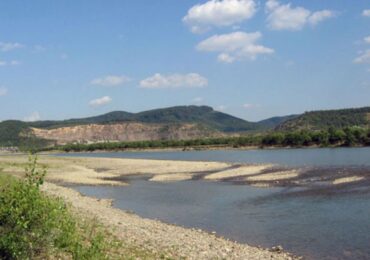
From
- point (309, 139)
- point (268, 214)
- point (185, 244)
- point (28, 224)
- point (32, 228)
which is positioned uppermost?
point (309, 139)

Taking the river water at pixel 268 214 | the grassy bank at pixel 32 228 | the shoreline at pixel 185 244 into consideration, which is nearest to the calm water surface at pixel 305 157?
the river water at pixel 268 214

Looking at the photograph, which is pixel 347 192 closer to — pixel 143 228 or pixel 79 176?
pixel 143 228

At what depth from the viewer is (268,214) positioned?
28.0 m

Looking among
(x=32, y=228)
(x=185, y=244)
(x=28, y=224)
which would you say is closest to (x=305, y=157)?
(x=185, y=244)

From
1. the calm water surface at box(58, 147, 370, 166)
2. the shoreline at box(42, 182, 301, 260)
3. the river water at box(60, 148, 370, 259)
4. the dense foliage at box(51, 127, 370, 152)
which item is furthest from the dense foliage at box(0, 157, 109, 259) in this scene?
the dense foliage at box(51, 127, 370, 152)

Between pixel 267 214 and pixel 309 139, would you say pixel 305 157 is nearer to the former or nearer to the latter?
pixel 309 139

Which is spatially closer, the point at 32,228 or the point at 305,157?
the point at 32,228

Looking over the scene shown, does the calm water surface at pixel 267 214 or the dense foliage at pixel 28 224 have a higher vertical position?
the dense foliage at pixel 28 224

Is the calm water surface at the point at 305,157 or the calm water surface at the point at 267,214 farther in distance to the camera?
the calm water surface at the point at 305,157

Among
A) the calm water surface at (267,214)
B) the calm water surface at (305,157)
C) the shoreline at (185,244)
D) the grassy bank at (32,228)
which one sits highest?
the grassy bank at (32,228)

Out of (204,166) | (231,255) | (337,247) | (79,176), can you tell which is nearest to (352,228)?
(337,247)

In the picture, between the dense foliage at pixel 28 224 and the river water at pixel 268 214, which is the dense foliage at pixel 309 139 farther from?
the dense foliage at pixel 28 224

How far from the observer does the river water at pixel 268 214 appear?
20.5m

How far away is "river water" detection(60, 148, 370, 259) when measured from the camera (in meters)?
20.5
